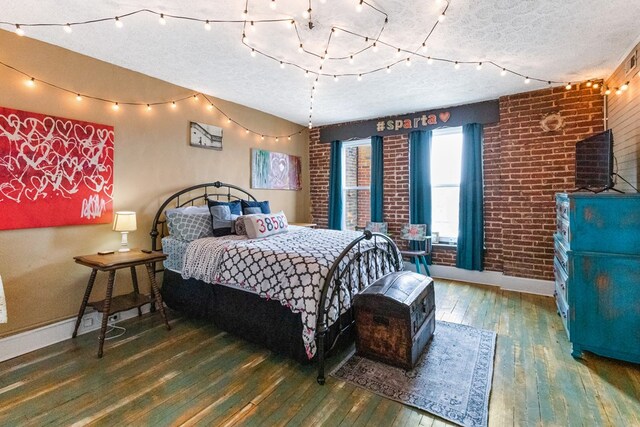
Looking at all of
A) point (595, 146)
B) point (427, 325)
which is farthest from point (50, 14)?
point (595, 146)

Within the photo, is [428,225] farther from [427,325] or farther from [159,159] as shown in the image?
[159,159]

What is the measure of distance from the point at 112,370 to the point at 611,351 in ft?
11.6

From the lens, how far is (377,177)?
5.15 m

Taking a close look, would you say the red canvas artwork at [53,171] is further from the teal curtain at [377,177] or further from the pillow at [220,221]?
the teal curtain at [377,177]

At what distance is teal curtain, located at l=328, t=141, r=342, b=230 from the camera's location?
549 centimetres

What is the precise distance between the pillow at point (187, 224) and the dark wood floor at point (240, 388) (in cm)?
96

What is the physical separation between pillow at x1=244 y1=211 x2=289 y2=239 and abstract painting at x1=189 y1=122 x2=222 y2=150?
1289 millimetres

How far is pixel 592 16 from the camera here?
88.1 inches

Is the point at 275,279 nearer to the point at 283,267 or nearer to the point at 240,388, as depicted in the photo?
the point at 283,267

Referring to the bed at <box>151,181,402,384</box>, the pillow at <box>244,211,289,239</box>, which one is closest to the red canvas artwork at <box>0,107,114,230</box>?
the bed at <box>151,181,402,384</box>

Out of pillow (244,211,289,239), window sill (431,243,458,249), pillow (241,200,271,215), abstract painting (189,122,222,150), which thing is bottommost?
window sill (431,243,458,249)

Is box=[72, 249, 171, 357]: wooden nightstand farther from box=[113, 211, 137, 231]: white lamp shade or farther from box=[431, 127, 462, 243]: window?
box=[431, 127, 462, 243]: window

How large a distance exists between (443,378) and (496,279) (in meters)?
2.65

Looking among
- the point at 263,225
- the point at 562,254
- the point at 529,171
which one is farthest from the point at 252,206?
the point at 529,171
